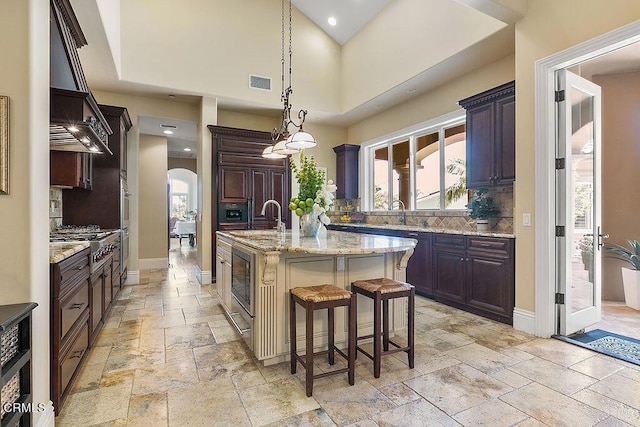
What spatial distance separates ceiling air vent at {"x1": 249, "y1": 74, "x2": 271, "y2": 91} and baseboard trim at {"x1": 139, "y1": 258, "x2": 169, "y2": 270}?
4229mm

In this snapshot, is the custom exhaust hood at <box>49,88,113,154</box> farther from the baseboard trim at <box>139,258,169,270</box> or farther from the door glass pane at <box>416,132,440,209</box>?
the door glass pane at <box>416,132,440,209</box>

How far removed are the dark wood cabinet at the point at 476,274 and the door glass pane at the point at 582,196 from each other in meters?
0.56

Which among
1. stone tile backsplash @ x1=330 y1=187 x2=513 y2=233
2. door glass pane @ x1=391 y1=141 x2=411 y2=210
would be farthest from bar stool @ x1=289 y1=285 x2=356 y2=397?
door glass pane @ x1=391 y1=141 x2=411 y2=210

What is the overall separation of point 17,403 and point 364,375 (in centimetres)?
192

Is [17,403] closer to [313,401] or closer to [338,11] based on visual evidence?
[313,401]

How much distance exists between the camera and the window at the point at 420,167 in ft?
16.4

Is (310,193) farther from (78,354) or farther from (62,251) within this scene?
(78,354)

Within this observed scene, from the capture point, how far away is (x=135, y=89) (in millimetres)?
5156

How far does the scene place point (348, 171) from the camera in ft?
23.1

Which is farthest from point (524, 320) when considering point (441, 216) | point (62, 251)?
point (62, 251)

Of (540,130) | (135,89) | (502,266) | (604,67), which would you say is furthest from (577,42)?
(135,89)

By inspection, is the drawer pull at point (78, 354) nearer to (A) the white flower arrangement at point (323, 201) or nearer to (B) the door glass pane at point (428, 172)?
(A) the white flower arrangement at point (323, 201)

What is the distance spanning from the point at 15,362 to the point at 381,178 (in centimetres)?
604

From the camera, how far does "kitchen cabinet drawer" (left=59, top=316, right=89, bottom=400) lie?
6.47ft
